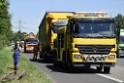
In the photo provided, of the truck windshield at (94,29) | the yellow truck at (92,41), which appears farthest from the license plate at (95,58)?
the truck windshield at (94,29)

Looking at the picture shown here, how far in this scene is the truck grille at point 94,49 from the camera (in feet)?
75.6

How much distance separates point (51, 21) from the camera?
3441 cm

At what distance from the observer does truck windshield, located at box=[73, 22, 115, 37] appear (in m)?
23.1

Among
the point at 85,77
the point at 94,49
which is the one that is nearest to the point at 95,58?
the point at 94,49

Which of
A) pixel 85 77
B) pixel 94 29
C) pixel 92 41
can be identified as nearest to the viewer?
pixel 85 77

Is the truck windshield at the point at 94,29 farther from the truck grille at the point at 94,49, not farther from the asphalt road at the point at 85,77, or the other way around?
the asphalt road at the point at 85,77

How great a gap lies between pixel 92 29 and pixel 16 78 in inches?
264

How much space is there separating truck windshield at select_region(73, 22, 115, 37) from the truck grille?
21.7 inches

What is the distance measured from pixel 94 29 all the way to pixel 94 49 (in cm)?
100

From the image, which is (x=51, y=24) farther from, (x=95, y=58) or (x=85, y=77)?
(x=85, y=77)

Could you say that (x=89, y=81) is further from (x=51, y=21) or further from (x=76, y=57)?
(x=51, y=21)

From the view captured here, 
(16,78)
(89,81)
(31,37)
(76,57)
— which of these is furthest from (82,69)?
(31,37)

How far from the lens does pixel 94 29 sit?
76.1 feet

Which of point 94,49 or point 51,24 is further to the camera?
point 51,24
